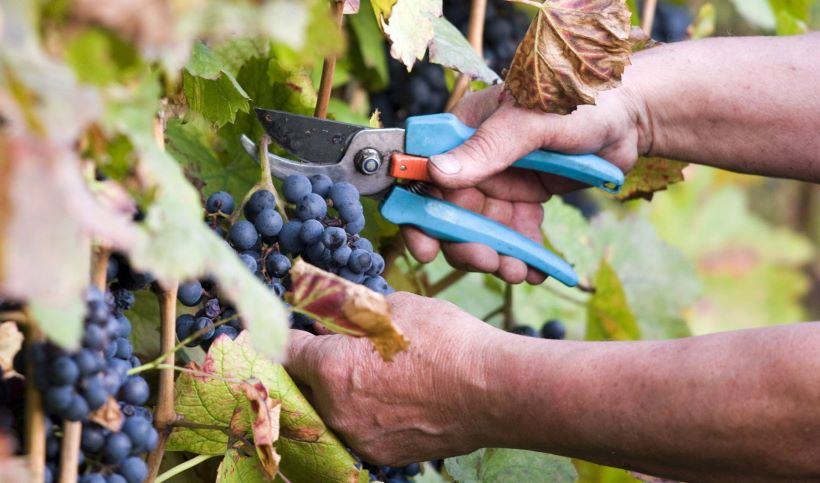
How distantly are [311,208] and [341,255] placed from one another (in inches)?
2.5

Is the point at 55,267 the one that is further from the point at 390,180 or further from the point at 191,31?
the point at 390,180

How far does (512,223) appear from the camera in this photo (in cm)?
153

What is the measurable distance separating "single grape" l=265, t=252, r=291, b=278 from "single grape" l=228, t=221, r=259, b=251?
26 millimetres

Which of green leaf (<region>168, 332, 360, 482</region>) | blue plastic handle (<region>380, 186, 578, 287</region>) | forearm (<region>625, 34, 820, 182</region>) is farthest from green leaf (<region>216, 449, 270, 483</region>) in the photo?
Answer: forearm (<region>625, 34, 820, 182</region>)

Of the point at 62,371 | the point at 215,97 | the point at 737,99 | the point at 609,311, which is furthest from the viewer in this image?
the point at 609,311

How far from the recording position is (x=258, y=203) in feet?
3.63

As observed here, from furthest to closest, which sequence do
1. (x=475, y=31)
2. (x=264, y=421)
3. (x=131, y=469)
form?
(x=475, y=31) < (x=264, y=421) < (x=131, y=469)

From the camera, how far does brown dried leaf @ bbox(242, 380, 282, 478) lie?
3.03 ft

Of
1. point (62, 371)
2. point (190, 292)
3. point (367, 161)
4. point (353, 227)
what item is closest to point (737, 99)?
point (367, 161)

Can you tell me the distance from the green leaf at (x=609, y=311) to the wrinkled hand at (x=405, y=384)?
69cm

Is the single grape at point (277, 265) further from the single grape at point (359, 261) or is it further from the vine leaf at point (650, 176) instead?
the vine leaf at point (650, 176)

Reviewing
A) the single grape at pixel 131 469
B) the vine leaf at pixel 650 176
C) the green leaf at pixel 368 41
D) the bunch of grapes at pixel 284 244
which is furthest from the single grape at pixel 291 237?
the vine leaf at pixel 650 176

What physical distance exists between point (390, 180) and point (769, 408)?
1.83 ft

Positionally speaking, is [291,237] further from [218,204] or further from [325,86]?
[325,86]
